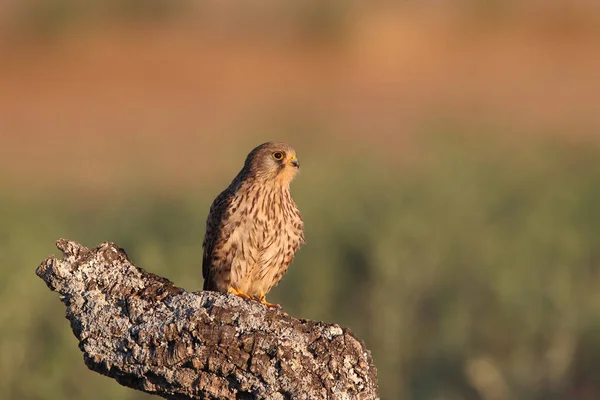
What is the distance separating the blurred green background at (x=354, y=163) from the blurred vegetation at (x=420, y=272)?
0.09ft

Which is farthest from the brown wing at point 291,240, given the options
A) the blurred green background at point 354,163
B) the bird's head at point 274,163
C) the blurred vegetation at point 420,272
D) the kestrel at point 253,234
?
the blurred green background at point 354,163

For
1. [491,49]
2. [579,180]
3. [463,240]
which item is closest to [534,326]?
[463,240]

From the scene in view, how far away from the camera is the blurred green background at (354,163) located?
385 inches

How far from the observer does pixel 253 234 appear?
6816mm

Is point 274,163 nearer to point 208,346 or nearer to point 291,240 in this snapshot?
point 291,240

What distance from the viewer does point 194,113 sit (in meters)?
26.2

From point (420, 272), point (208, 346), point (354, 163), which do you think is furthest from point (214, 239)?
point (354, 163)

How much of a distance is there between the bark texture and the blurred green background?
4.71m

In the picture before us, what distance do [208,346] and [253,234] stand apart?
9.29ft

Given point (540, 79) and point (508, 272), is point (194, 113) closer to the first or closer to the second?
A: point (540, 79)

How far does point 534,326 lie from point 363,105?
16788 mm

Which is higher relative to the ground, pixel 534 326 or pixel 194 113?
pixel 194 113

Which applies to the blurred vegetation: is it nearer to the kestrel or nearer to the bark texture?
the kestrel

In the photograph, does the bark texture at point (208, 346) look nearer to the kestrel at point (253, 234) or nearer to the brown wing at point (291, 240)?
the kestrel at point (253, 234)
